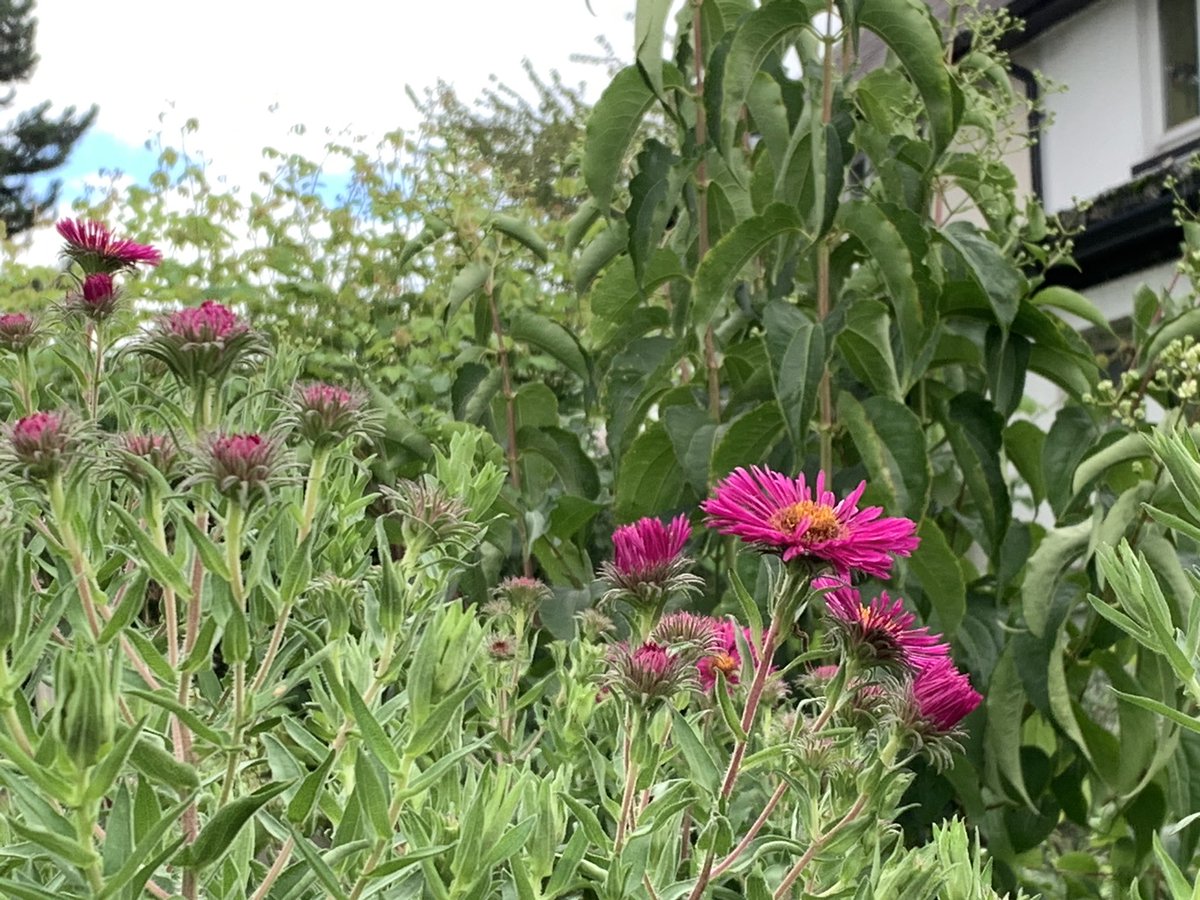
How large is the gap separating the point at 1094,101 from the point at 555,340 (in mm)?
4705

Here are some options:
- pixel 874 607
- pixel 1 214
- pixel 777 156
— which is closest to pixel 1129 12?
pixel 777 156

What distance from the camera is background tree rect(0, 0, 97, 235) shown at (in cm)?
1557

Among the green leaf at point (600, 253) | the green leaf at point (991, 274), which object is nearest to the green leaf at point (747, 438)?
the green leaf at point (991, 274)

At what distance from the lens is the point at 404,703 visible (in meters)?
0.61

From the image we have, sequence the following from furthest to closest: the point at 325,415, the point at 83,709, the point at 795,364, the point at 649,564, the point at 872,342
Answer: the point at 872,342 → the point at 795,364 → the point at 649,564 → the point at 325,415 → the point at 83,709

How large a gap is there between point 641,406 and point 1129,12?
477 centimetres

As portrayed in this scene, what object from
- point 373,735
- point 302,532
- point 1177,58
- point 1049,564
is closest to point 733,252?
point 1049,564

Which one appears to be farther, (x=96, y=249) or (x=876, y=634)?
(x=96, y=249)

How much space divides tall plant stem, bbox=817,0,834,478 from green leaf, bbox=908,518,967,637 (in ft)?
0.55

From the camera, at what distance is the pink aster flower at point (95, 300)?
83 centimetres

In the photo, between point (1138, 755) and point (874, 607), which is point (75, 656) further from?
point (1138, 755)

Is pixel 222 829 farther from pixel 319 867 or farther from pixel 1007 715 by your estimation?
pixel 1007 715

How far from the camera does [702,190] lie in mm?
1631

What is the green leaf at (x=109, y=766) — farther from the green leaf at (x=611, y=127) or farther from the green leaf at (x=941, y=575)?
the green leaf at (x=611, y=127)
